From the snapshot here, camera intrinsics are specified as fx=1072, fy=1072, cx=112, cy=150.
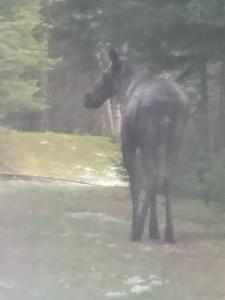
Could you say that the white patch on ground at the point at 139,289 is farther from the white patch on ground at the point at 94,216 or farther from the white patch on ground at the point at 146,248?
the white patch on ground at the point at 94,216

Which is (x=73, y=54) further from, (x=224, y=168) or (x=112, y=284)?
(x=112, y=284)

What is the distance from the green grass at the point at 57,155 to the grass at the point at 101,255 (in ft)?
47.5

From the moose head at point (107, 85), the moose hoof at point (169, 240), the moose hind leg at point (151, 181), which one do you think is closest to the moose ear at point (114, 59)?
the moose head at point (107, 85)

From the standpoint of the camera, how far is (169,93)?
13906mm

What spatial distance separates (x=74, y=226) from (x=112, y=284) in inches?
172

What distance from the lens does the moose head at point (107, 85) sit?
50.7ft

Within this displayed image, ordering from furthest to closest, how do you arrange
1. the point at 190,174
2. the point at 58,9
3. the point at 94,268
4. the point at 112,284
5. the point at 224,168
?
the point at 58,9 → the point at 190,174 → the point at 224,168 → the point at 94,268 → the point at 112,284

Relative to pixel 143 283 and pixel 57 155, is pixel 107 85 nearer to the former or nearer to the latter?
pixel 143 283

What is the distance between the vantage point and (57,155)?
118ft

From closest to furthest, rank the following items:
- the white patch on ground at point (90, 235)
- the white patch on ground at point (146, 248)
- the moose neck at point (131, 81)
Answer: the white patch on ground at point (146, 248) → the white patch on ground at point (90, 235) → the moose neck at point (131, 81)

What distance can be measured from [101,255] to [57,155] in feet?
76.3

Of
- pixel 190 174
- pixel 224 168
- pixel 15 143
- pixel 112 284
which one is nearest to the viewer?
pixel 112 284

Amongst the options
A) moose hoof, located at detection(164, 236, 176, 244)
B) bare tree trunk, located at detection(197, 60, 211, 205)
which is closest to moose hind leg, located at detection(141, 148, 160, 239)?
moose hoof, located at detection(164, 236, 176, 244)

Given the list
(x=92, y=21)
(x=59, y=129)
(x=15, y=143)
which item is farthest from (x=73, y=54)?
(x=59, y=129)
